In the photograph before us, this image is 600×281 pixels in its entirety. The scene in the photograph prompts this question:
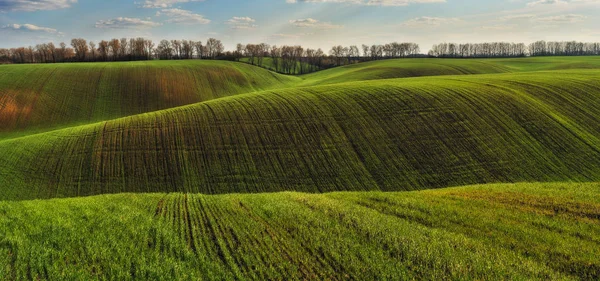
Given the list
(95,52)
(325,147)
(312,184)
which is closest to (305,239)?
(312,184)

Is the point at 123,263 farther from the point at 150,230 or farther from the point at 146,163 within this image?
the point at 146,163

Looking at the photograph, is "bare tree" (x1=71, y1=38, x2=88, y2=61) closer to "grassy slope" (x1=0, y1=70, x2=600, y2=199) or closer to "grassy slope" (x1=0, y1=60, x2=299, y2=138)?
"grassy slope" (x1=0, y1=60, x2=299, y2=138)

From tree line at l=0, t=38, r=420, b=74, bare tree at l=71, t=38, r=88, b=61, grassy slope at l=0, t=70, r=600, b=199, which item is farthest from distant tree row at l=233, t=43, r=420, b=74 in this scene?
grassy slope at l=0, t=70, r=600, b=199

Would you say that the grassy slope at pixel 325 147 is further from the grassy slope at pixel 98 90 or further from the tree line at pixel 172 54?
the tree line at pixel 172 54

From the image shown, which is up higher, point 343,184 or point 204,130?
point 204,130

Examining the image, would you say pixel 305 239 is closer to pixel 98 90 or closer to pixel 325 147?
pixel 325 147

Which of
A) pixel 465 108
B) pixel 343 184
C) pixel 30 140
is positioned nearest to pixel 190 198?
pixel 343 184

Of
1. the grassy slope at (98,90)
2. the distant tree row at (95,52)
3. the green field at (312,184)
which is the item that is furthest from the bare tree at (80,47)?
the green field at (312,184)
